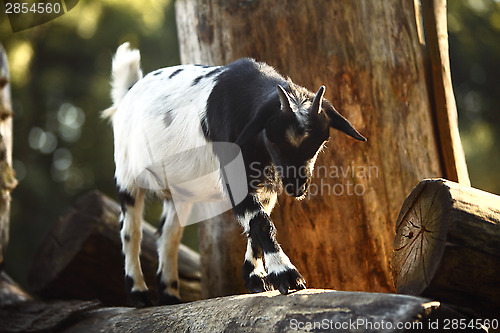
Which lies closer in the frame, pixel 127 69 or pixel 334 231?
pixel 334 231

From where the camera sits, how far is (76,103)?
940cm

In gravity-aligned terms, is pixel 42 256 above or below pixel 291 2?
below

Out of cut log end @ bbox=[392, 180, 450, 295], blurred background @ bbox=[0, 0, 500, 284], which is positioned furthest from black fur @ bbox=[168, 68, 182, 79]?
blurred background @ bbox=[0, 0, 500, 284]

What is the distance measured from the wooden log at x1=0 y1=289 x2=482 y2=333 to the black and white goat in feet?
0.57

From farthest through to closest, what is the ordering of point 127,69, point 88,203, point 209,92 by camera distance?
point 88,203 → point 127,69 → point 209,92

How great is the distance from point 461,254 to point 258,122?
3.57 feet

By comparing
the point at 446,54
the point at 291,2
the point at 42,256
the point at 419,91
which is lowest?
the point at 42,256

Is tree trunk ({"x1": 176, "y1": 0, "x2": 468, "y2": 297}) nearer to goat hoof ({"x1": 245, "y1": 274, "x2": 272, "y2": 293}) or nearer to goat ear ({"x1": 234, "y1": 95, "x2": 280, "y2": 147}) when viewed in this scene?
goat hoof ({"x1": 245, "y1": 274, "x2": 272, "y2": 293})

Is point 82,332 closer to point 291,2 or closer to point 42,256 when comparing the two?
point 42,256

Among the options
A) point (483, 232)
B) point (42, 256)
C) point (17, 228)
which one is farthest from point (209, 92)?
point (17, 228)

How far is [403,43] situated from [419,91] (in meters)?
0.34

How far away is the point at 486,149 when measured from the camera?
26.5ft

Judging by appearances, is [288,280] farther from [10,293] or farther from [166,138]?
[10,293]

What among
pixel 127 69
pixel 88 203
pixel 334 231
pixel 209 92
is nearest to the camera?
pixel 209 92
